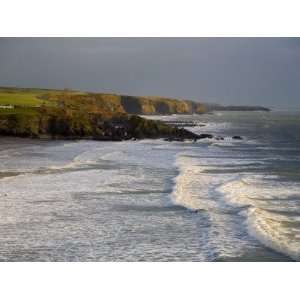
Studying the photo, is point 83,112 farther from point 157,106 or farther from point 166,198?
point 166,198

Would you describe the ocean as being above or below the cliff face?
below

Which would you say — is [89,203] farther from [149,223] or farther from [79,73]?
[79,73]

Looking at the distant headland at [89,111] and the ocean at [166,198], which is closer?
the ocean at [166,198]

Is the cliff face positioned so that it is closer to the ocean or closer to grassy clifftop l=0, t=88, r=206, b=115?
grassy clifftop l=0, t=88, r=206, b=115

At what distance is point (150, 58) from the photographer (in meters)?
8.58

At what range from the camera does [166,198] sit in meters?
10.0

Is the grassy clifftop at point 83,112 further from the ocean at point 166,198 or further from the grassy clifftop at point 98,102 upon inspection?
the ocean at point 166,198

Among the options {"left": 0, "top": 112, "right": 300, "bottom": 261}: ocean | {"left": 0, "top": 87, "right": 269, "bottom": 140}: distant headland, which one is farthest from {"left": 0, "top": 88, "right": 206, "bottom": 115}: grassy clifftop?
{"left": 0, "top": 112, "right": 300, "bottom": 261}: ocean

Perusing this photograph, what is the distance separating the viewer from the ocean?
7977 mm

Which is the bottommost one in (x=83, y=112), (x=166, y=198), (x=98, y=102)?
(x=166, y=198)

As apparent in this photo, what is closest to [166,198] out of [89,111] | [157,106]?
[157,106]

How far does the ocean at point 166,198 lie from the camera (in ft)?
26.2

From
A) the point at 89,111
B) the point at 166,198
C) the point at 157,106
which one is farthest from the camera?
the point at 166,198

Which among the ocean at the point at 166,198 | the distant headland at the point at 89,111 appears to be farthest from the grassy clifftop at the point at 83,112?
the ocean at the point at 166,198
